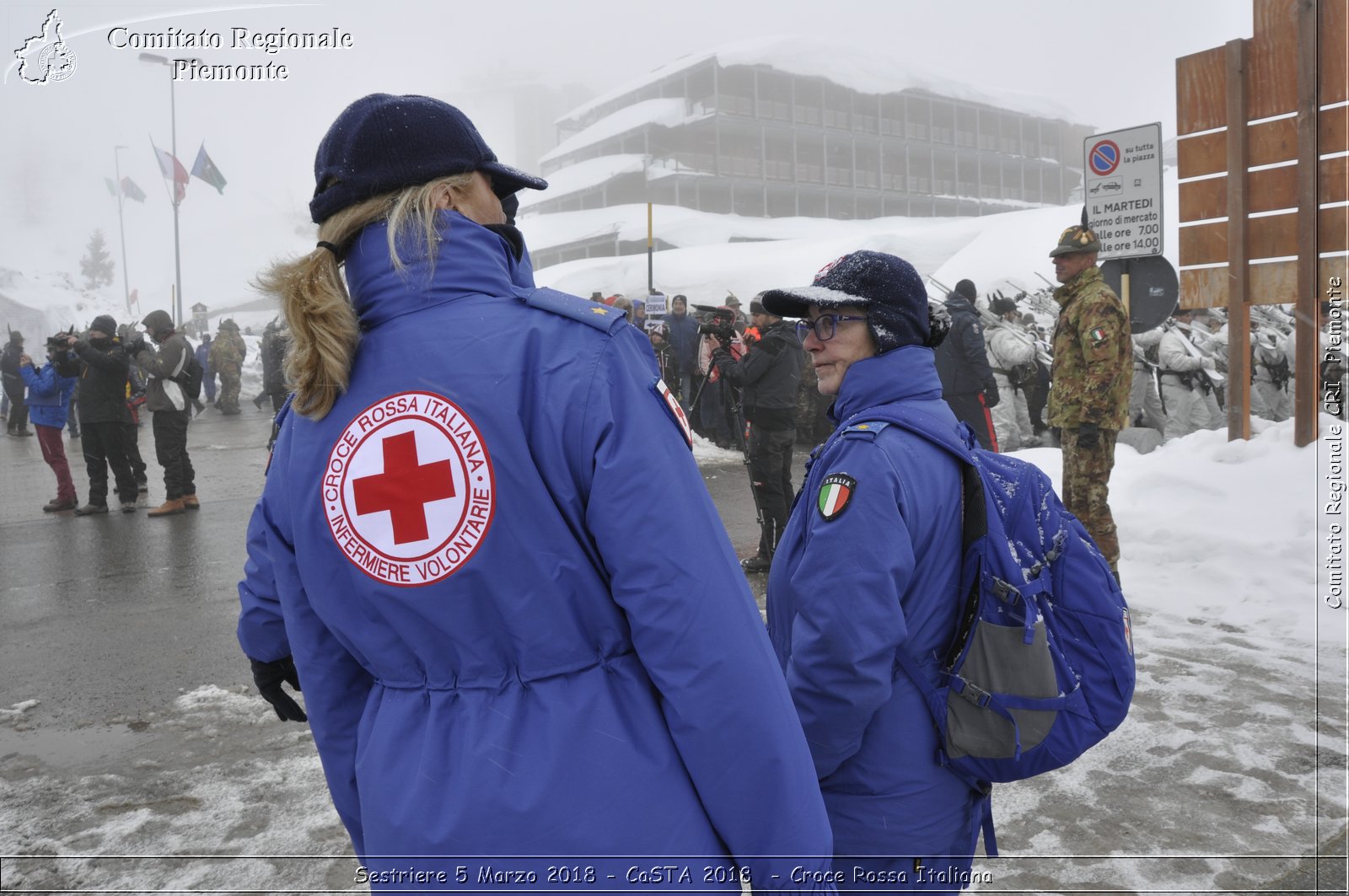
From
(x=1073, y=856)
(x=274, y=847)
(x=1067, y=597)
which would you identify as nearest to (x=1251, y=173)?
(x=1073, y=856)

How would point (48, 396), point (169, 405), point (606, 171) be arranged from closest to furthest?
point (169, 405) < point (48, 396) < point (606, 171)

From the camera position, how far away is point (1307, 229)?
7.87 meters

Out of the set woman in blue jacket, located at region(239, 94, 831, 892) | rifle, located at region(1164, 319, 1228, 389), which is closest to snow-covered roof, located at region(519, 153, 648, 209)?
rifle, located at region(1164, 319, 1228, 389)

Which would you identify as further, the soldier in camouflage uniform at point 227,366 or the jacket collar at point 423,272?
the soldier in camouflage uniform at point 227,366

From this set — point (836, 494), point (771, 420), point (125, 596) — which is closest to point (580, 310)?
point (836, 494)

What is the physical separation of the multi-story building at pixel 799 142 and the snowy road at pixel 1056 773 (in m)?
51.1

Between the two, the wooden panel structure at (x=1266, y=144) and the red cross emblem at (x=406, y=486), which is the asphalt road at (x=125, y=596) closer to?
the red cross emblem at (x=406, y=486)

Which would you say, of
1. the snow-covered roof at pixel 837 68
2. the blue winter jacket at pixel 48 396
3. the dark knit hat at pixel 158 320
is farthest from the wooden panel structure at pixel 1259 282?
the snow-covered roof at pixel 837 68

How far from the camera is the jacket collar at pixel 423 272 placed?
131 centimetres

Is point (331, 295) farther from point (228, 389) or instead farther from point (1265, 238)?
point (228, 389)

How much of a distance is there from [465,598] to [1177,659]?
470 centimetres

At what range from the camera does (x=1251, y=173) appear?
827 centimetres

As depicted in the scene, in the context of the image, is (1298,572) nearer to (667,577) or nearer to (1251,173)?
(1251,173)

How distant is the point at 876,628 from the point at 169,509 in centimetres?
1017
